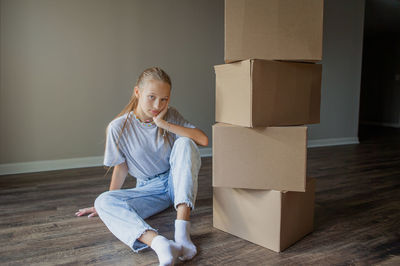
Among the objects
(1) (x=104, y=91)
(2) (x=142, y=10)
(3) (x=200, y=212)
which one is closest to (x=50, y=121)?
(1) (x=104, y=91)

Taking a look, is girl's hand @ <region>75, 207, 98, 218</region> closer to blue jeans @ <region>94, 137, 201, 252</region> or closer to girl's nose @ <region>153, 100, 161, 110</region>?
blue jeans @ <region>94, 137, 201, 252</region>

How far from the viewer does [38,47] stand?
2541 mm

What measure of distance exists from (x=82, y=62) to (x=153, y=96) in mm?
1690

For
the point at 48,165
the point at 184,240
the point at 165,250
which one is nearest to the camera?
the point at 165,250

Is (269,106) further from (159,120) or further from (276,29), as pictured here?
(159,120)

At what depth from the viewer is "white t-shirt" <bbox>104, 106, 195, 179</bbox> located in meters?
1.37

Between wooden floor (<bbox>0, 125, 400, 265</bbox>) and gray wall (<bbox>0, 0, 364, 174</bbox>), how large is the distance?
42cm

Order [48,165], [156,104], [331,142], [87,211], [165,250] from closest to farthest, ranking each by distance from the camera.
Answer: [165,250] → [156,104] → [87,211] → [48,165] → [331,142]

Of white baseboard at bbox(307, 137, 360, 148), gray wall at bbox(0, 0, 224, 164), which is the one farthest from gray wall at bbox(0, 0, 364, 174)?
white baseboard at bbox(307, 137, 360, 148)

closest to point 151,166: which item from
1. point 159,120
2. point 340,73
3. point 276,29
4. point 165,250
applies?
point 159,120

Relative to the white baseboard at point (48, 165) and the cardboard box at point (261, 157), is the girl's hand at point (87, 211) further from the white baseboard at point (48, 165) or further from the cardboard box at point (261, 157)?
the white baseboard at point (48, 165)

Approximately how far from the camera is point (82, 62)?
2689mm

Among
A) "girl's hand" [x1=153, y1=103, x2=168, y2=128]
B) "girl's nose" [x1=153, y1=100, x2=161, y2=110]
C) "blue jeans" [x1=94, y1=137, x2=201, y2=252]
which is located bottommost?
"blue jeans" [x1=94, y1=137, x2=201, y2=252]

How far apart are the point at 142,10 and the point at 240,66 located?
205 cm
